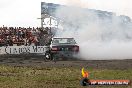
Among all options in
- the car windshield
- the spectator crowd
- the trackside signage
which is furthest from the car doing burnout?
the spectator crowd

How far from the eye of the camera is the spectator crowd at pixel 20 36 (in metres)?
33.1

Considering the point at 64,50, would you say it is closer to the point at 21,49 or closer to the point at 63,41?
the point at 63,41

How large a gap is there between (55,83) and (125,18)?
30.0m

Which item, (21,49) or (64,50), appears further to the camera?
(21,49)

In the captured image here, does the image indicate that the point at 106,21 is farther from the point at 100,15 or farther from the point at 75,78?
the point at 75,78

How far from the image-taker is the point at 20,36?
33688 millimetres

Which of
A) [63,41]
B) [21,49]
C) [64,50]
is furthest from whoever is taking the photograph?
[21,49]

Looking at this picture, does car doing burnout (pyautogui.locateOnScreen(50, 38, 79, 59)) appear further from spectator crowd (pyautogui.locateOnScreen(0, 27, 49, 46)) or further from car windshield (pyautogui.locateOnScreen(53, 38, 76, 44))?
spectator crowd (pyautogui.locateOnScreen(0, 27, 49, 46))

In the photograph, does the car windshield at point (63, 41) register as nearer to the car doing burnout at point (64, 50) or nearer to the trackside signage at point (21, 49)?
the car doing burnout at point (64, 50)

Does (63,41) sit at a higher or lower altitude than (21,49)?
higher

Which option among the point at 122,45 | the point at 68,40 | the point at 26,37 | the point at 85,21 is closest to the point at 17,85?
the point at 68,40

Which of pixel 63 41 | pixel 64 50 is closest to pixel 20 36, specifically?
pixel 63 41

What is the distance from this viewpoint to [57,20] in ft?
129

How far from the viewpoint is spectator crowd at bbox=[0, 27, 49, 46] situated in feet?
109
